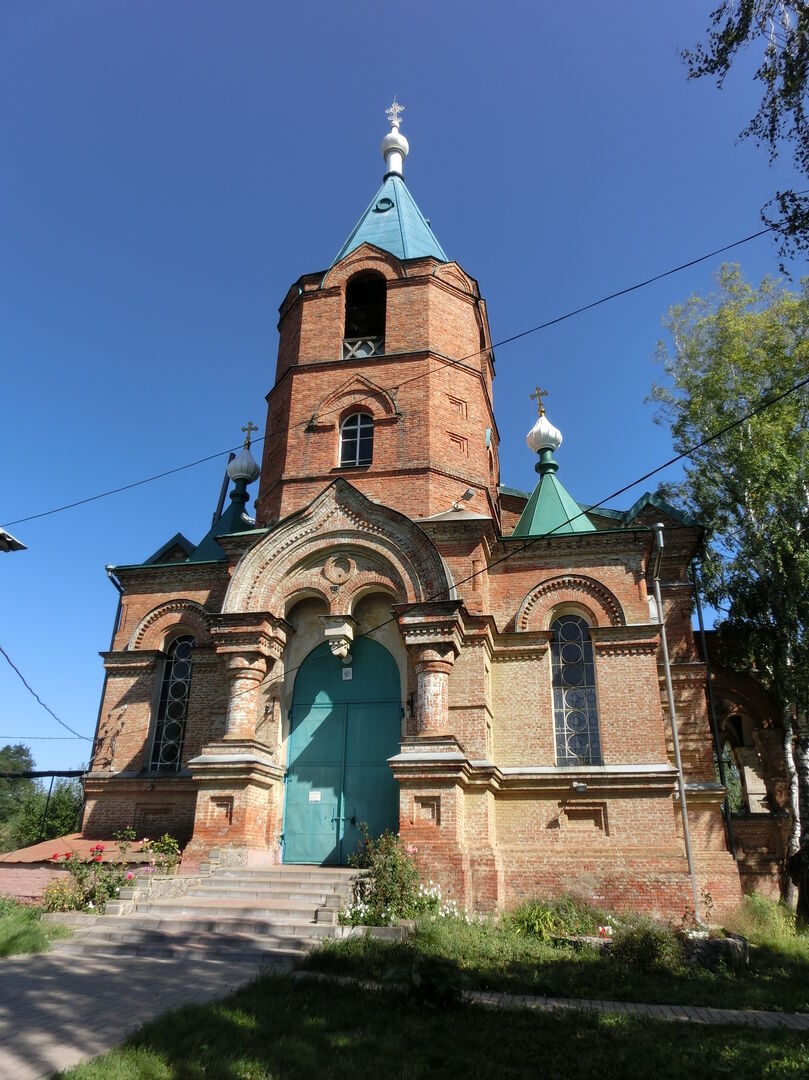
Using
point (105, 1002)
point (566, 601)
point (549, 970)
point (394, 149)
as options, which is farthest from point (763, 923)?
point (394, 149)

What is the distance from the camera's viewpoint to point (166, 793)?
13102mm

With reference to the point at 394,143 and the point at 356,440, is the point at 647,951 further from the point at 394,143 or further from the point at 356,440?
the point at 394,143

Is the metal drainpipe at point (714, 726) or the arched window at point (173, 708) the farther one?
the arched window at point (173, 708)

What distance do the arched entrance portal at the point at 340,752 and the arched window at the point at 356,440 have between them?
11.6 feet

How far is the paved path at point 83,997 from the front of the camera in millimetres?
4758

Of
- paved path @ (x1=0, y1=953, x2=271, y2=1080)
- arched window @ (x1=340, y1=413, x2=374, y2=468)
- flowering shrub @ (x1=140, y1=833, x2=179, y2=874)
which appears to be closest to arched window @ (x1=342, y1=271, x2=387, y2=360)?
arched window @ (x1=340, y1=413, x2=374, y2=468)

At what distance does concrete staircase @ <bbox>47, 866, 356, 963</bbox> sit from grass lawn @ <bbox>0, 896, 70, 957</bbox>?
0.21 m

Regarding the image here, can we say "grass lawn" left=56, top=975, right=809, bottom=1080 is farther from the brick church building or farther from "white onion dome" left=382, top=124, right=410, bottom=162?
"white onion dome" left=382, top=124, right=410, bottom=162

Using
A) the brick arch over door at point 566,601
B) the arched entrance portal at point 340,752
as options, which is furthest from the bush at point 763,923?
the arched entrance portal at point 340,752

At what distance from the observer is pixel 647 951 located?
8.27 metres

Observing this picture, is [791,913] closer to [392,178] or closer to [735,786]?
[392,178]

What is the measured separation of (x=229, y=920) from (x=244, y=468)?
36.0ft

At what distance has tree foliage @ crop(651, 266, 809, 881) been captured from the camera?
13.7 m

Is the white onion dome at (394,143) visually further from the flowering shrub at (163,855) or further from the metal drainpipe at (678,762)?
the flowering shrub at (163,855)
